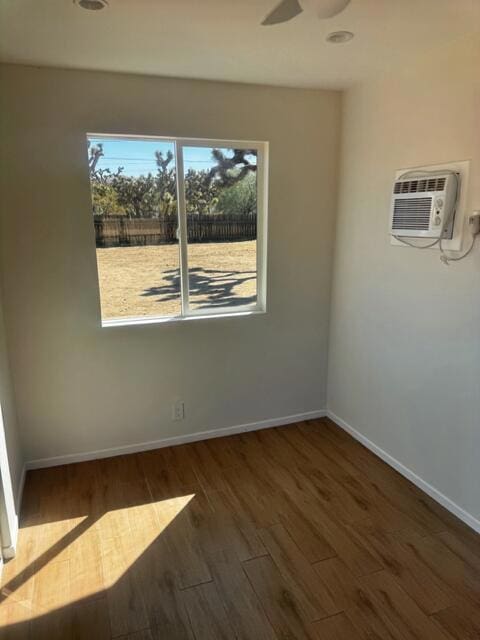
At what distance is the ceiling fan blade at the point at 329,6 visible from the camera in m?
1.37

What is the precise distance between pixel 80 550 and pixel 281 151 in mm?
2683

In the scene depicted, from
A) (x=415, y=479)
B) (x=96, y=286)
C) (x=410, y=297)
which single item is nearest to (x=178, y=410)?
(x=96, y=286)

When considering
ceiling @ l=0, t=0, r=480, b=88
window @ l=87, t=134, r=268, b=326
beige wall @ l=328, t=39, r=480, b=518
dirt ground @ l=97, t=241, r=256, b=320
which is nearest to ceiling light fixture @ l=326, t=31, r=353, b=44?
ceiling @ l=0, t=0, r=480, b=88

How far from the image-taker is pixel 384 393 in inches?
112

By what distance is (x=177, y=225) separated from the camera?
2.88 m

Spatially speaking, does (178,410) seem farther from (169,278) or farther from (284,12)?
(284,12)

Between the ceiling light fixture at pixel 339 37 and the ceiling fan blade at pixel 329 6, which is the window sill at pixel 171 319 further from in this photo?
the ceiling fan blade at pixel 329 6

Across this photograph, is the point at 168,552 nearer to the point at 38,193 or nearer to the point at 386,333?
the point at 386,333

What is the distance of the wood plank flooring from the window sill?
3.05 feet

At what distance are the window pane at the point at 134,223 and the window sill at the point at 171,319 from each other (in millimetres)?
37

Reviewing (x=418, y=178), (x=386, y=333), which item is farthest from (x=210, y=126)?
(x=386, y=333)

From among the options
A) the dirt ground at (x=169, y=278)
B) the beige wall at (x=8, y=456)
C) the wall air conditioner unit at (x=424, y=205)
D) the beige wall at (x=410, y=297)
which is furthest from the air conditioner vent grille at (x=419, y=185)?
the beige wall at (x=8, y=456)

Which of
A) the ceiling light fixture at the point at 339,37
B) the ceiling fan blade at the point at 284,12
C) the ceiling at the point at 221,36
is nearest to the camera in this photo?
the ceiling fan blade at the point at 284,12

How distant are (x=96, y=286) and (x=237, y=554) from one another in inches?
68.2
